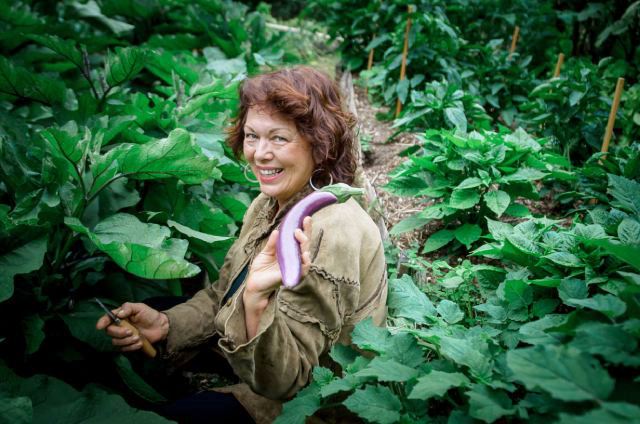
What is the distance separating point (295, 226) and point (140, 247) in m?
0.52

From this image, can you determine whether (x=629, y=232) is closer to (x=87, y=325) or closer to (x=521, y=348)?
(x=521, y=348)

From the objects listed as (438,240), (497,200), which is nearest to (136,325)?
(438,240)

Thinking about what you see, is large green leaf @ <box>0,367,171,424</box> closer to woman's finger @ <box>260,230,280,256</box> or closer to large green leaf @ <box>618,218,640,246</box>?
woman's finger @ <box>260,230,280,256</box>

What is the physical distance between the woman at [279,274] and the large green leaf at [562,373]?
0.60 metres

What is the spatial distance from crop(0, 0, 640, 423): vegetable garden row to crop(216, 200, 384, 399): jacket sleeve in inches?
3.6

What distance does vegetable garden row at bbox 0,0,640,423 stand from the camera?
1.22m

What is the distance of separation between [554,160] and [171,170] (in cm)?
215

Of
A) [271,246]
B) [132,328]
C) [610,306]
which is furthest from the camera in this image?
[132,328]

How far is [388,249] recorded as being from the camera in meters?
2.63

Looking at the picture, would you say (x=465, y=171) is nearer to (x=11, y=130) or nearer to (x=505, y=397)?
(x=505, y=397)

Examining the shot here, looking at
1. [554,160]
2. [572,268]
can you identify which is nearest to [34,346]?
[572,268]

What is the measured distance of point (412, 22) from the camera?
4.80 meters

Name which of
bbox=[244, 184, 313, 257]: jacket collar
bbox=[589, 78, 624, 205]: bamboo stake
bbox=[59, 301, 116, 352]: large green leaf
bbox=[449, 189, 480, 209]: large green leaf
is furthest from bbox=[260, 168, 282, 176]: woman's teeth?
bbox=[589, 78, 624, 205]: bamboo stake

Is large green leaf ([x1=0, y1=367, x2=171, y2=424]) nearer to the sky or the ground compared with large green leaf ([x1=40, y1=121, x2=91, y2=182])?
nearer to the ground
